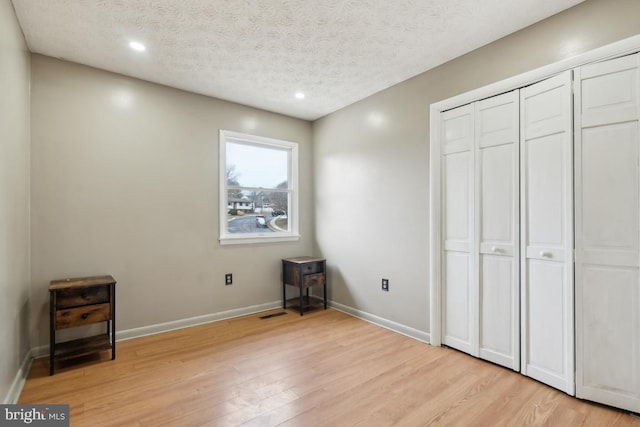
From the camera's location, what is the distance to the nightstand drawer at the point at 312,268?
3.80 m

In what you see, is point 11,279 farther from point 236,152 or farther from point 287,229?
point 287,229

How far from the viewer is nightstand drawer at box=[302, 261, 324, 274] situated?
3.80 metres

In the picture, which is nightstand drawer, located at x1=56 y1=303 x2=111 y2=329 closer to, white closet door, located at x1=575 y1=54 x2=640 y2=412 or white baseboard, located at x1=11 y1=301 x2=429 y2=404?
white baseboard, located at x1=11 y1=301 x2=429 y2=404

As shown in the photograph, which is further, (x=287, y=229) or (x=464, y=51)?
(x=287, y=229)

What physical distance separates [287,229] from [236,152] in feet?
3.95

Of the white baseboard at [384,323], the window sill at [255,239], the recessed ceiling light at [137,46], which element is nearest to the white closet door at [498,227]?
the white baseboard at [384,323]

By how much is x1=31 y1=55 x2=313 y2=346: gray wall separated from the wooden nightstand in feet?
1.11

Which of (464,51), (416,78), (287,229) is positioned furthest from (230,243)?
(464,51)

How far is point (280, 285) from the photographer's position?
410 centimetres

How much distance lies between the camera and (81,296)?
8.11 ft

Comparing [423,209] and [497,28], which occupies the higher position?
[497,28]

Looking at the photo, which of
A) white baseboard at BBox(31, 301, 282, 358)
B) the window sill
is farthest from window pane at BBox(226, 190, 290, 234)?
white baseboard at BBox(31, 301, 282, 358)

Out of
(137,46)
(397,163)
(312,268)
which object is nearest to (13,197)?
(137,46)

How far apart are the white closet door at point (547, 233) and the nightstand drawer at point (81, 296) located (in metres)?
3.26
